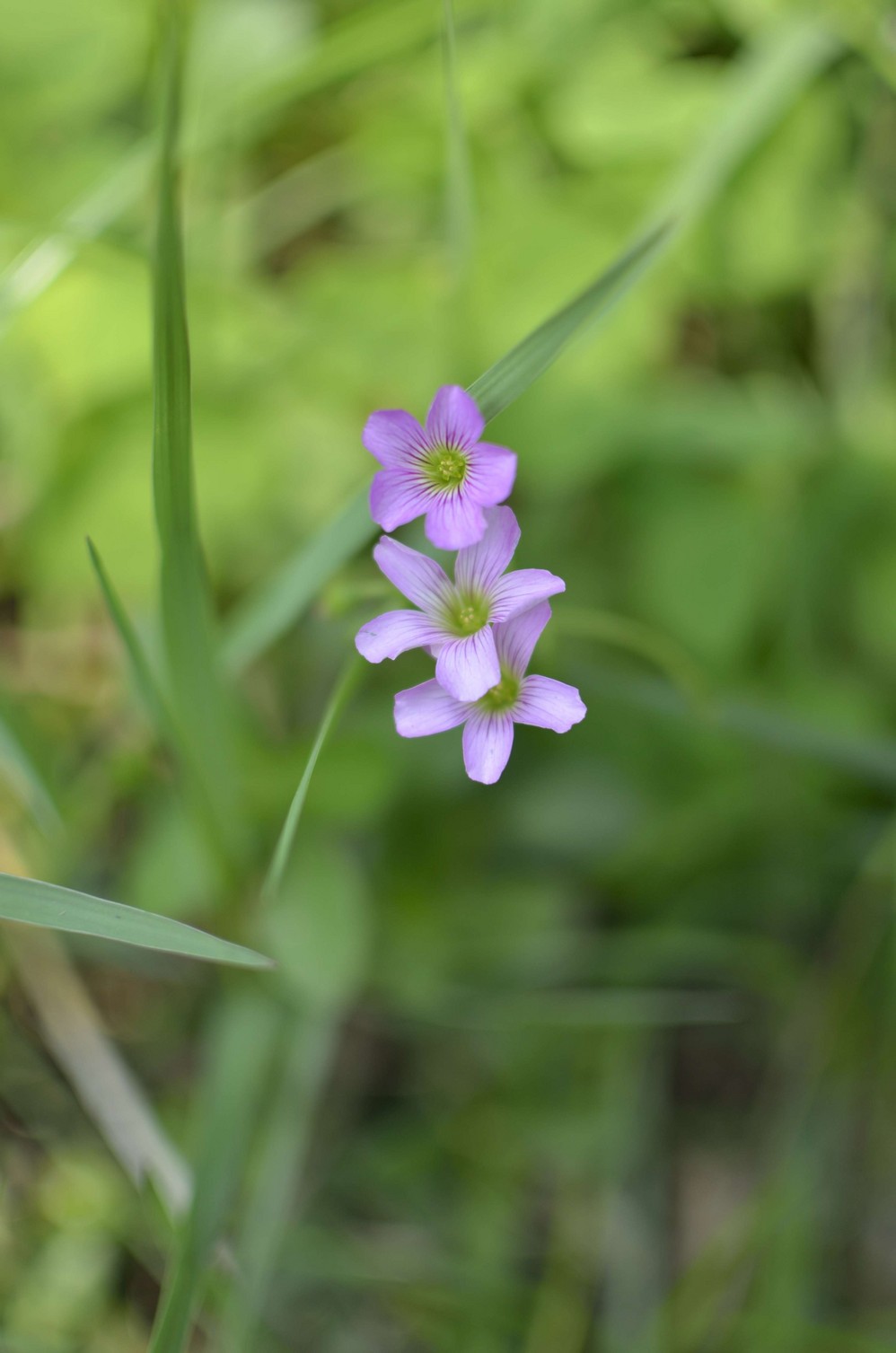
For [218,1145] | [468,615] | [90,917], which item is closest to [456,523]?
[468,615]

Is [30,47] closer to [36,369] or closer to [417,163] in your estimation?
[36,369]

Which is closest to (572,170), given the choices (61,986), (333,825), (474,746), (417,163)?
(417,163)

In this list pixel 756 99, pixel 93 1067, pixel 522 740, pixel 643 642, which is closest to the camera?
pixel 643 642

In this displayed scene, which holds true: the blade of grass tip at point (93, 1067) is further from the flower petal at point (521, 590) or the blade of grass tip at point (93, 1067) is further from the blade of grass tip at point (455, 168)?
the blade of grass tip at point (455, 168)

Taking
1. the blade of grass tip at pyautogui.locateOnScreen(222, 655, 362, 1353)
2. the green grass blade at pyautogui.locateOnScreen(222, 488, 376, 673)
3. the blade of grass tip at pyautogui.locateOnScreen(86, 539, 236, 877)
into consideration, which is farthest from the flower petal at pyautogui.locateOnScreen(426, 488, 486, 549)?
the blade of grass tip at pyautogui.locateOnScreen(222, 655, 362, 1353)

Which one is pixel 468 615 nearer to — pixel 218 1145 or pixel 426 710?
pixel 426 710

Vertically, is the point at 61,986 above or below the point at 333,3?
below

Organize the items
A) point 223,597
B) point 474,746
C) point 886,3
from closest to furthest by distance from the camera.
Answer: point 474,746 < point 886,3 < point 223,597
